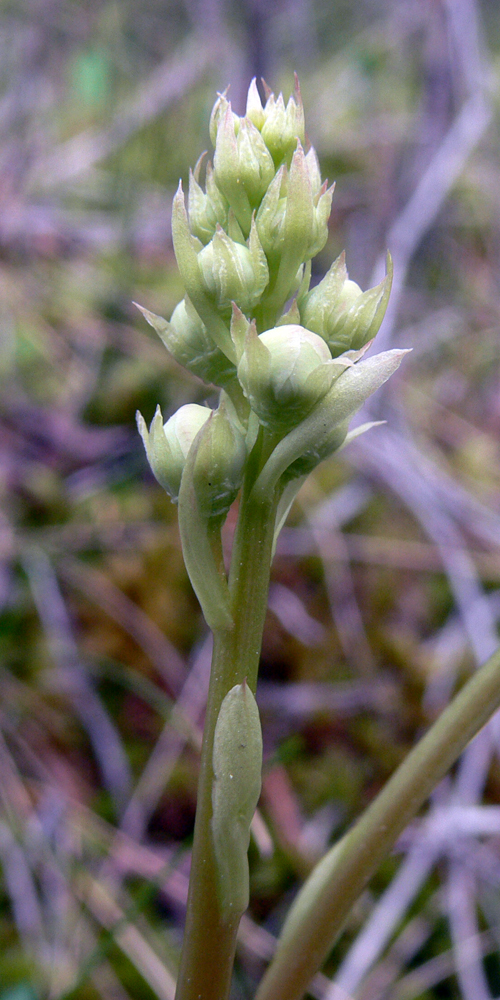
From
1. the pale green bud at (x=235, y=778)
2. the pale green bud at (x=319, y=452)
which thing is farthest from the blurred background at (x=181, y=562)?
the pale green bud at (x=319, y=452)

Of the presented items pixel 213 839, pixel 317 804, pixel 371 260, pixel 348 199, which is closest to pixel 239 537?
pixel 213 839

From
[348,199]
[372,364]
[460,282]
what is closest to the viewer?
[372,364]

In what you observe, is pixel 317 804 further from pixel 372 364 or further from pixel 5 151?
pixel 5 151

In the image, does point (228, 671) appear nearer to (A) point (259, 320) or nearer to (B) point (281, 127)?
(A) point (259, 320)

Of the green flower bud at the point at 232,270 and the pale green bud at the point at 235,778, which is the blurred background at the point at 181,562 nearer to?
the pale green bud at the point at 235,778

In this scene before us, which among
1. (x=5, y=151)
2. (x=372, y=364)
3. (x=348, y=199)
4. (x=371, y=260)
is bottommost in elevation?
(x=372, y=364)

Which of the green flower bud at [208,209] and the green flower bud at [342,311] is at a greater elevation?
the green flower bud at [208,209]

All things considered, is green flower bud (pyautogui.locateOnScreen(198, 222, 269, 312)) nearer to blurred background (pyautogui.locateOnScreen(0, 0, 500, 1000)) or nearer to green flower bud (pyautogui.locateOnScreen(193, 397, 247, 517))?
green flower bud (pyautogui.locateOnScreen(193, 397, 247, 517))

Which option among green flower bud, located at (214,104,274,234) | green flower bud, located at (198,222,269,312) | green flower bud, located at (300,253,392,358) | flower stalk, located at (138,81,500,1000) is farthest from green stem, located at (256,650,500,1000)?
green flower bud, located at (214,104,274,234)
